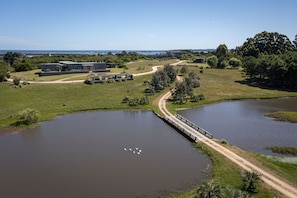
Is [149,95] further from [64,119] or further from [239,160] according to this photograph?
[239,160]

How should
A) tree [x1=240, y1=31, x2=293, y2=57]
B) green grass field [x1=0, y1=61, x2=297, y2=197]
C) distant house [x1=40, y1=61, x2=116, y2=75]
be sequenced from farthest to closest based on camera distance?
tree [x1=240, y1=31, x2=293, y2=57]
distant house [x1=40, y1=61, x2=116, y2=75]
green grass field [x1=0, y1=61, x2=297, y2=197]

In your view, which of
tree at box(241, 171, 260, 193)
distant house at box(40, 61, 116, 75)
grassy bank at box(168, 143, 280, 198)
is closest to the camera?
grassy bank at box(168, 143, 280, 198)

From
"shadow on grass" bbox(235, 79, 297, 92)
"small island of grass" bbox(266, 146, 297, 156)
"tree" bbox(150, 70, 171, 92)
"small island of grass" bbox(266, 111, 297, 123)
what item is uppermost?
"tree" bbox(150, 70, 171, 92)

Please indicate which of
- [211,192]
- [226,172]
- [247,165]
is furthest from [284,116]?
[211,192]

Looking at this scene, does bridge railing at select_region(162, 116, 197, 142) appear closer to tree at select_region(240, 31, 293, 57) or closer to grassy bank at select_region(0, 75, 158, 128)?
grassy bank at select_region(0, 75, 158, 128)

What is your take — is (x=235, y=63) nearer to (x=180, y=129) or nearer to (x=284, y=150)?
(x=180, y=129)

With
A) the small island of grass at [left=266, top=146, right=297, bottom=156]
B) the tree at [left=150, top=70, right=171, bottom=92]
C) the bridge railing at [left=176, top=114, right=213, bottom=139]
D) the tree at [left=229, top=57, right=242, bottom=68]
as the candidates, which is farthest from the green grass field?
the tree at [left=229, top=57, right=242, bottom=68]

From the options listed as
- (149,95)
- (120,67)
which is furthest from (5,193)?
(120,67)
